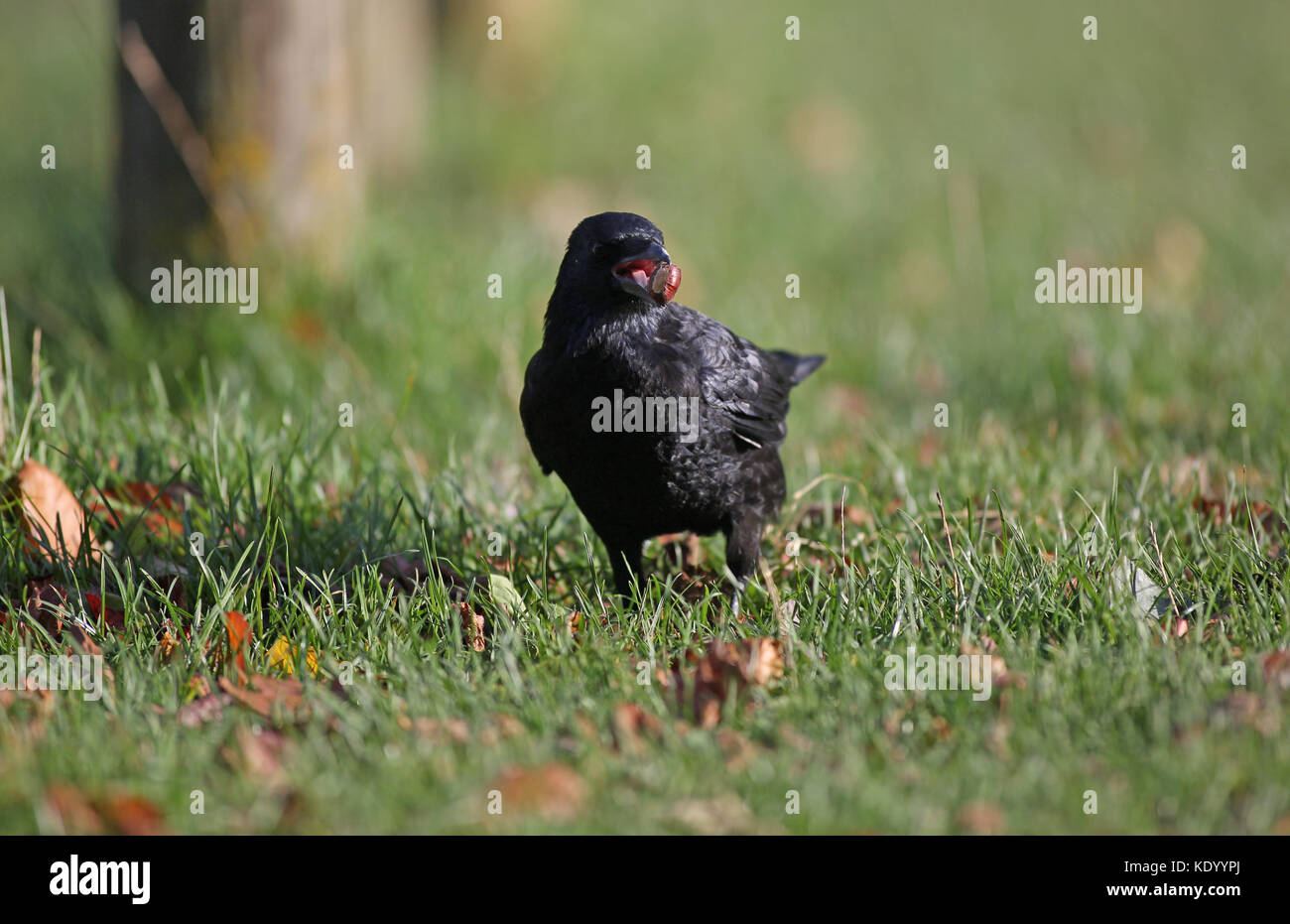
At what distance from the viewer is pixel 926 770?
2.63m

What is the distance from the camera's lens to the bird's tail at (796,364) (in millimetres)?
4457

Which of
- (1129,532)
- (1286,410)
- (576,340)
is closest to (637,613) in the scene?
(576,340)

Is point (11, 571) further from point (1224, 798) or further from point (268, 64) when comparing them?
point (1224, 798)

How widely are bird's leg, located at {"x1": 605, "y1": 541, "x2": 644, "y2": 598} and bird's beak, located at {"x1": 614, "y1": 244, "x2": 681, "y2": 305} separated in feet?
2.62

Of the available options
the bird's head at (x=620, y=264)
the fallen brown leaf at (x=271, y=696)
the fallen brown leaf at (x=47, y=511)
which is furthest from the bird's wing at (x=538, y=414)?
the fallen brown leaf at (x=47, y=511)

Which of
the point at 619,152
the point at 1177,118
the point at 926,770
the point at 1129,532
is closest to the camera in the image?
the point at 926,770

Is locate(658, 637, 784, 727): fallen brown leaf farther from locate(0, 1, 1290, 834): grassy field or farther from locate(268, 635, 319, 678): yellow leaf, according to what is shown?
locate(268, 635, 319, 678): yellow leaf

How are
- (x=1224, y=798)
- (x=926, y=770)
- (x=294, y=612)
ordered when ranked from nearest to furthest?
1. (x=1224, y=798)
2. (x=926, y=770)
3. (x=294, y=612)

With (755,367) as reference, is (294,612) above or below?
below

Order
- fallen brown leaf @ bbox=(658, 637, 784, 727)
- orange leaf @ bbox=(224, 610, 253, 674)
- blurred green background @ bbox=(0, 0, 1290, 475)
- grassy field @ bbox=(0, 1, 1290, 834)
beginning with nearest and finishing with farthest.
A: 1. grassy field @ bbox=(0, 1, 1290, 834)
2. fallen brown leaf @ bbox=(658, 637, 784, 727)
3. orange leaf @ bbox=(224, 610, 253, 674)
4. blurred green background @ bbox=(0, 0, 1290, 475)

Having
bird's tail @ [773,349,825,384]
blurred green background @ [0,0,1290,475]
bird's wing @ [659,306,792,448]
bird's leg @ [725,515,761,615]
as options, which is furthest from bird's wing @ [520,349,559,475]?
bird's tail @ [773,349,825,384]

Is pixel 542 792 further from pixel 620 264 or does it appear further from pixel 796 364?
pixel 796 364

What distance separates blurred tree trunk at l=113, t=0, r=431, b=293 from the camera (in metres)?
5.21

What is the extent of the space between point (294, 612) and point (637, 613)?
3.17 ft
